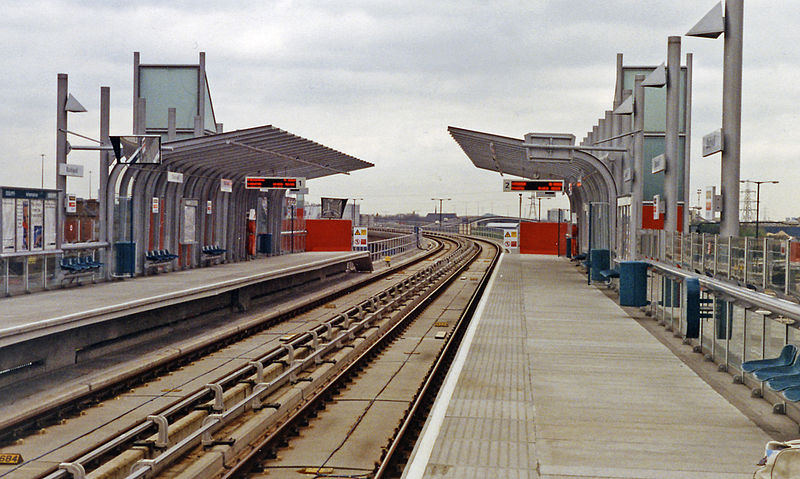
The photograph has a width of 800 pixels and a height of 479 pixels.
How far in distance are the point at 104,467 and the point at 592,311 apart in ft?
42.2

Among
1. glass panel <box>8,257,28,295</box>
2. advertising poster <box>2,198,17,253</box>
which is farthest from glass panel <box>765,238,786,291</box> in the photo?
glass panel <box>8,257,28,295</box>

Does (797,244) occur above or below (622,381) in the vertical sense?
above

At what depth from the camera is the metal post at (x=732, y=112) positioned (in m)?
14.0

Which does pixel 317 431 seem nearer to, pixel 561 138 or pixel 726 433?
pixel 726 433

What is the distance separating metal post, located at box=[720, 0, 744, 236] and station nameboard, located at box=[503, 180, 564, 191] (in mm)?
16213

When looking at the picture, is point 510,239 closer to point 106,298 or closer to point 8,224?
point 106,298

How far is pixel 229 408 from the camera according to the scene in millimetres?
10961

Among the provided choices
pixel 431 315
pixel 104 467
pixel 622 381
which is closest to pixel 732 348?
pixel 622 381

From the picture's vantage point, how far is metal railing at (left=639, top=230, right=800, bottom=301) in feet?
29.4

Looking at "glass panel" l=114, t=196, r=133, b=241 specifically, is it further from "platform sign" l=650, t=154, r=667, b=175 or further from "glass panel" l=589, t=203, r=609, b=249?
"glass panel" l=589, t=203, r=609, b=249

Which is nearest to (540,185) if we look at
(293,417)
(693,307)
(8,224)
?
(693,307)

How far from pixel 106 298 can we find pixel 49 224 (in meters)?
2.32

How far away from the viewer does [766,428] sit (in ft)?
27.8

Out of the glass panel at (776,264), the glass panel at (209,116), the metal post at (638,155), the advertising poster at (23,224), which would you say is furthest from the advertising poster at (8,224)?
the glass panel at (209,116)
